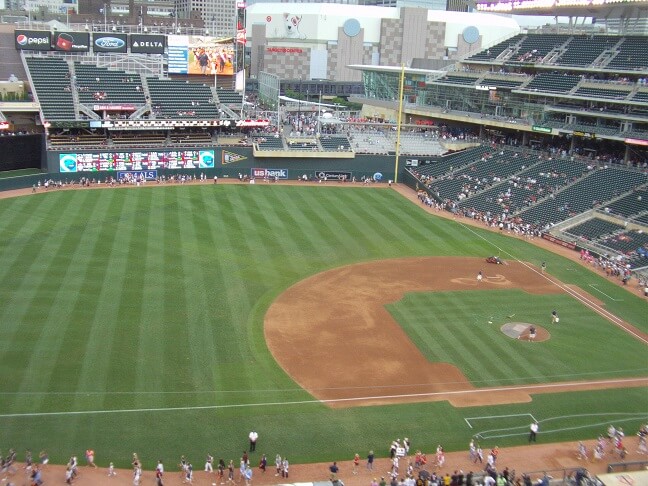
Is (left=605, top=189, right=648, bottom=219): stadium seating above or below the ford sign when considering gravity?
below

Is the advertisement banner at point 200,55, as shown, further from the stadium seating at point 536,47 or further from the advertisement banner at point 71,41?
the stadium seating at point 536,47


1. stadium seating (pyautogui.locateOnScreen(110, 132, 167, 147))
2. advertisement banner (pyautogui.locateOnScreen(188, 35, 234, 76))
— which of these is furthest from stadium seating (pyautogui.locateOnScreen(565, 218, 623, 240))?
advertisement banner (pyautogui.locateOnScreen(188, 35, 234, 76))

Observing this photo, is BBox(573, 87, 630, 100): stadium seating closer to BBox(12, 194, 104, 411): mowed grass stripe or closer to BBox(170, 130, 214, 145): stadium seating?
BBox(170, 130, 214, 145): stadium seating

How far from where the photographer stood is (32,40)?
211ft

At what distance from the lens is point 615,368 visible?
3019 centimetres

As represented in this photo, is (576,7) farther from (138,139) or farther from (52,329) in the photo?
(52,329)

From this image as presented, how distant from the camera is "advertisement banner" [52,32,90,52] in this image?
65.2m

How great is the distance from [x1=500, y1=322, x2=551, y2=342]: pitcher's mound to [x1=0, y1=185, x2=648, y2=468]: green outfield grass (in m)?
0.83

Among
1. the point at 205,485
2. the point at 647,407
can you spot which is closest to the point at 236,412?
the point at 205,485

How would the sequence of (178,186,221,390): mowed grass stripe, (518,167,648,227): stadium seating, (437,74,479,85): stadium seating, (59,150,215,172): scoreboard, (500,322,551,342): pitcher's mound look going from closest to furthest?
(178,186,221,390): mowed grass stripe
(500,322,551,342): pitcher's mound
(518,167,648,227): stadium seating
(59,150,215,172): scoreboard
(437,74,479,85): stadium seating

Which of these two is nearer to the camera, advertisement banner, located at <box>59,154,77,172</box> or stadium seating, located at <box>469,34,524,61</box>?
advertisement banner, located at <box>59,154,77,172</box>

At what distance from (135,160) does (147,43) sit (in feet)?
47.3

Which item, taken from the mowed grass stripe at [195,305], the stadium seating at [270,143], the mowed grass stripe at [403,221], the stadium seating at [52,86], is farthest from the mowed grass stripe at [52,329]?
the stadium seating at [270,143]

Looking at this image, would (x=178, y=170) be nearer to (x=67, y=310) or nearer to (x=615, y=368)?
(x=67, y=310)
